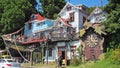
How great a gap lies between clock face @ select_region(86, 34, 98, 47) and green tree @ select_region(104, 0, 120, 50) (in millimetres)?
1623

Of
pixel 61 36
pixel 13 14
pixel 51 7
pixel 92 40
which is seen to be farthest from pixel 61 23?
pixel 51 7

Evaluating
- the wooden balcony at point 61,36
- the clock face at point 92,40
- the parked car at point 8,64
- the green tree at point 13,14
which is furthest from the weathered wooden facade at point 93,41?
the green tree at point 13,14

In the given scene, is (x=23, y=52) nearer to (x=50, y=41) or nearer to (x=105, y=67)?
(x=50, y=41)

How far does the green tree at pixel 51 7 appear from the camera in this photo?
219 feet

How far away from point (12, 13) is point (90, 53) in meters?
22.3

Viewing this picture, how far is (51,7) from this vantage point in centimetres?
6662

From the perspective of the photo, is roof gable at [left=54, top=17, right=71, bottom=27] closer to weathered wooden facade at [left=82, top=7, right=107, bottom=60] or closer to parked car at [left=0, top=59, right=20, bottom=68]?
weathered wooden facade at [left=82, top=7, right=107, bottom=60]

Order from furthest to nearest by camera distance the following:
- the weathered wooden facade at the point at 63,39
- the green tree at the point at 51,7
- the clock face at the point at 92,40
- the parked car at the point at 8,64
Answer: the green tree at the point at 51,7
the weathered wooden facade at the point at 63,39
the clock face at the point at 92,40
the parked car at the point at 8,64

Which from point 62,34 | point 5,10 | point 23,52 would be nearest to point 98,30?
point 62,34

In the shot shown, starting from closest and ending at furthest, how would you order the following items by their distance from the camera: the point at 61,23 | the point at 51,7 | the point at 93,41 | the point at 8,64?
1. the point at 8,64
2. the point at 93,41
3. the point at 61,23
4. the point at 51,7

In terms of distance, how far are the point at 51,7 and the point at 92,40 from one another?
24695 mm

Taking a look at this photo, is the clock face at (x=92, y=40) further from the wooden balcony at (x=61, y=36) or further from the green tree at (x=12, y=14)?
the green tree at (x=12, y=14)

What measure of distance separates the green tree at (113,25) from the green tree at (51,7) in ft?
82.3

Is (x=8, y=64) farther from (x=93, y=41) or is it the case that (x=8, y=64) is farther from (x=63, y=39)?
(x=63, y=39)
